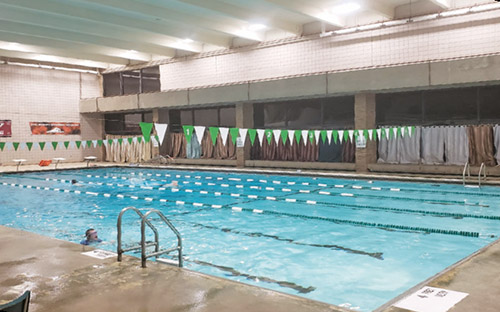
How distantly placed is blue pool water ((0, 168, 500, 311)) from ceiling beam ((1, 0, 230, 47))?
18.6ft

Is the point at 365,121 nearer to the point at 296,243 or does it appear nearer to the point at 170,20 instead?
the point at 170,20

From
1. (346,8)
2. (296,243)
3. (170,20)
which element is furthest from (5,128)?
(296,243)

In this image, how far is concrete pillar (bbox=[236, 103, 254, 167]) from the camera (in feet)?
65.4

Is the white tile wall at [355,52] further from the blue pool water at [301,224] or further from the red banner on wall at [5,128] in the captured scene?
the red banner on wall at [5,128]

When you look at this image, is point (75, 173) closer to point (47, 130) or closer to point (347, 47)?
point (47, 130)

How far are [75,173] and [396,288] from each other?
17793 mm

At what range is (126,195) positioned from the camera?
13.0m

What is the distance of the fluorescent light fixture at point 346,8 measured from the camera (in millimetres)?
14634

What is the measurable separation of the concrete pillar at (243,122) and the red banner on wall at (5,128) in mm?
11924

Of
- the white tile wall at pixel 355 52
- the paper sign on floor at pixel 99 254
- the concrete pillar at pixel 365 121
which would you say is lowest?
the paper sign on floor at pixel 99 254

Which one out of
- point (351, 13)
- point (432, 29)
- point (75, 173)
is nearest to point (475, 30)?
point (432, 29)

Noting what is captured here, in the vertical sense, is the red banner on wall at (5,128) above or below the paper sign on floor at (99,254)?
above

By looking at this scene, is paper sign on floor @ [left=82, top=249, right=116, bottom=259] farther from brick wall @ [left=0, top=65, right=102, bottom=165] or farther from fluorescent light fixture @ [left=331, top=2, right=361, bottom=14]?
brick wall @ [left=0, top=65, right=102, bottom=165]

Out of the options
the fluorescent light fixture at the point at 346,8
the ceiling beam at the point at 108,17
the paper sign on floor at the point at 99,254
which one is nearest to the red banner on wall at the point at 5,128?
the ceiling beam at the point at 108,17
